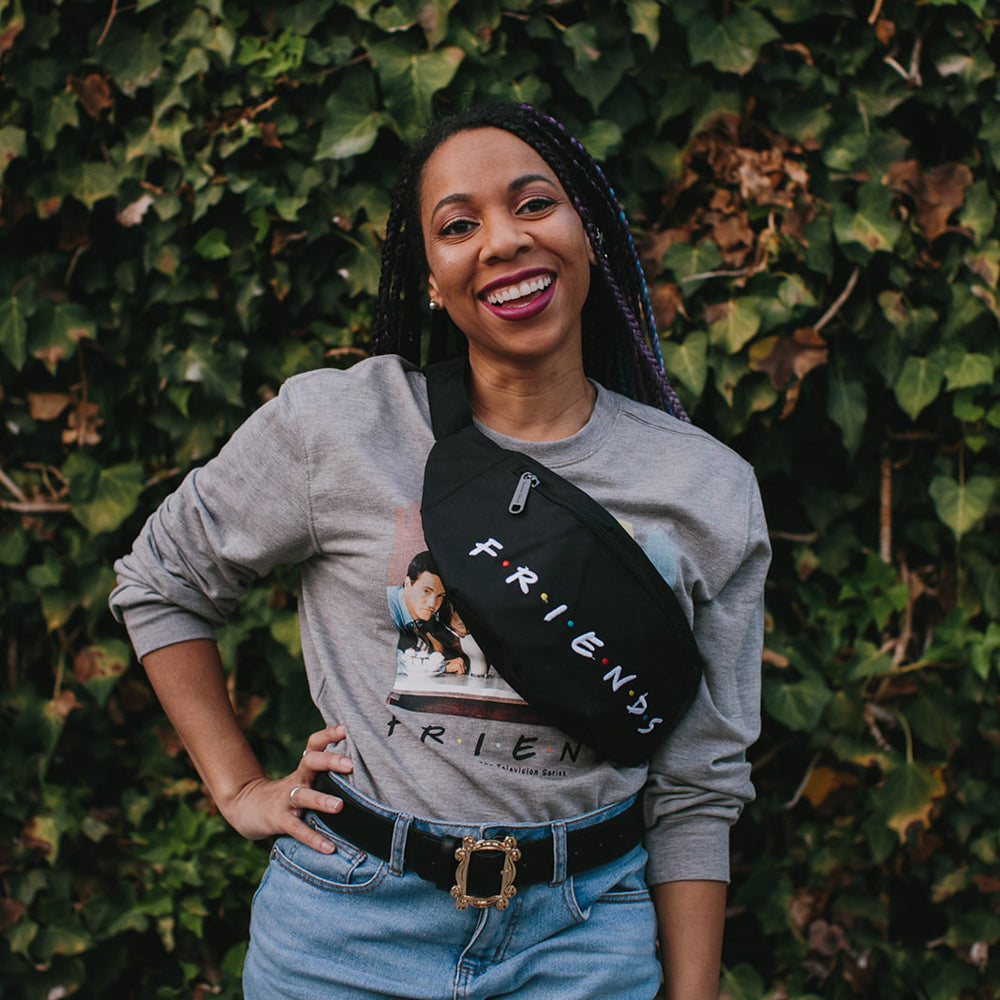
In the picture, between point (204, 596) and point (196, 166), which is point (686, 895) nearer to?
point (204, 596)

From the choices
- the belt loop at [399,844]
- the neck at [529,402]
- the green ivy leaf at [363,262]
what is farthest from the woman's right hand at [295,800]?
the green ivy leaf at [363,262]

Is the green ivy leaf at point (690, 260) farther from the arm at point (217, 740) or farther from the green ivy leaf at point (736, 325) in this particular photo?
the arm at point (217, 740)

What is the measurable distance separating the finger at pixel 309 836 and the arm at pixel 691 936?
0.51m

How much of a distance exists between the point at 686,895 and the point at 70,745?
57.2 inches

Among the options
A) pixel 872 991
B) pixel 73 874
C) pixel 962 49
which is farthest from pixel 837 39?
pixel 73 874

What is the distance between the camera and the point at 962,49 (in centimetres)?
192

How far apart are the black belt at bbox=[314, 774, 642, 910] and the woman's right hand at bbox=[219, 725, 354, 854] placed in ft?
0.09

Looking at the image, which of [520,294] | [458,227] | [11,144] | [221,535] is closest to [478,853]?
[221,535]

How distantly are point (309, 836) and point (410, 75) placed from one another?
1405mm

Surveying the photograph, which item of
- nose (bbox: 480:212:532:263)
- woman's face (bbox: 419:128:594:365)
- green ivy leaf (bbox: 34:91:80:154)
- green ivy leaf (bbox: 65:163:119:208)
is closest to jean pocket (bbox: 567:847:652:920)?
woman's face (bbox: 419:128:594:365)

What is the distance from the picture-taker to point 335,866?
1253 millimetres

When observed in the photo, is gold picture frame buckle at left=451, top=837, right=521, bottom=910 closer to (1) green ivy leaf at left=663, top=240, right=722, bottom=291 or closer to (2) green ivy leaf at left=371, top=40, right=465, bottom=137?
(1) green ivy leaf at left=663, top=240, right=722, bottom=291

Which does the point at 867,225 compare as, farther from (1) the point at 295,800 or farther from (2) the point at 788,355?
(1) the point at 295,800

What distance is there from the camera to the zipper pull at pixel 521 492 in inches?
48.4
